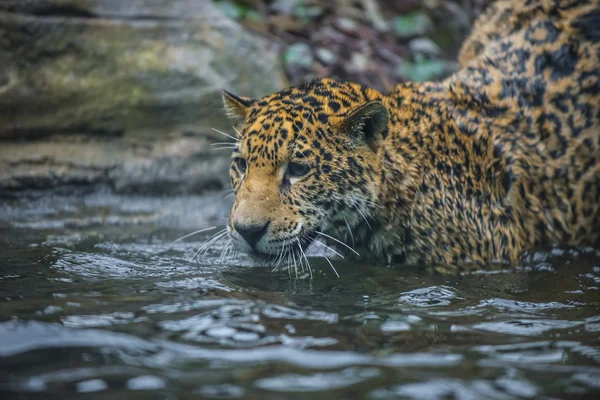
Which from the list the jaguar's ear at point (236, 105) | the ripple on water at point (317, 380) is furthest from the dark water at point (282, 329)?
the jaguar's ear at point (236, 105)

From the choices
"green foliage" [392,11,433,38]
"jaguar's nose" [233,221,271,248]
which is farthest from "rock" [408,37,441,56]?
"jaguar's nose" [233,221,271,248]

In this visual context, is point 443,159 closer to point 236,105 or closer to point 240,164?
point 240,164

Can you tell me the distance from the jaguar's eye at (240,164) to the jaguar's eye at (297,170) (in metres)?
0.46

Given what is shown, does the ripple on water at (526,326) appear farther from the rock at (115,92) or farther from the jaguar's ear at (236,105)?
the rock at (115,92)

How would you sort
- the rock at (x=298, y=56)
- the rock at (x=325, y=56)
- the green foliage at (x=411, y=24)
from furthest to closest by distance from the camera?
the green foliage at (x=411, y=24) → the rock at (x=325, y=56) → the rock at (x=298, y=56)

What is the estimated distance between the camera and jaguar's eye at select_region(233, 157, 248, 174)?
19.7ft

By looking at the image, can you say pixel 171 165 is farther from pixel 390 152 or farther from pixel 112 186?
pixel 390 152

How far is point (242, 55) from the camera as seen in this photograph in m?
9.65

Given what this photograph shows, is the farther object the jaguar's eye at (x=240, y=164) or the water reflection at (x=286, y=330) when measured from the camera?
the jaguar's eye at (x=240, y=164)

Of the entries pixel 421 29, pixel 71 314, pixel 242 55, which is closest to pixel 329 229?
pixel 71 314

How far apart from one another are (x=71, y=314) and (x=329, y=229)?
89.4 inches

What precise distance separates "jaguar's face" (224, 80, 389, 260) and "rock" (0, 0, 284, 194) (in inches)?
128

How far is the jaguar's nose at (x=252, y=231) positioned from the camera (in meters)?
5.36

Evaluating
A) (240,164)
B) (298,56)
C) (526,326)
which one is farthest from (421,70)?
(526,326)
